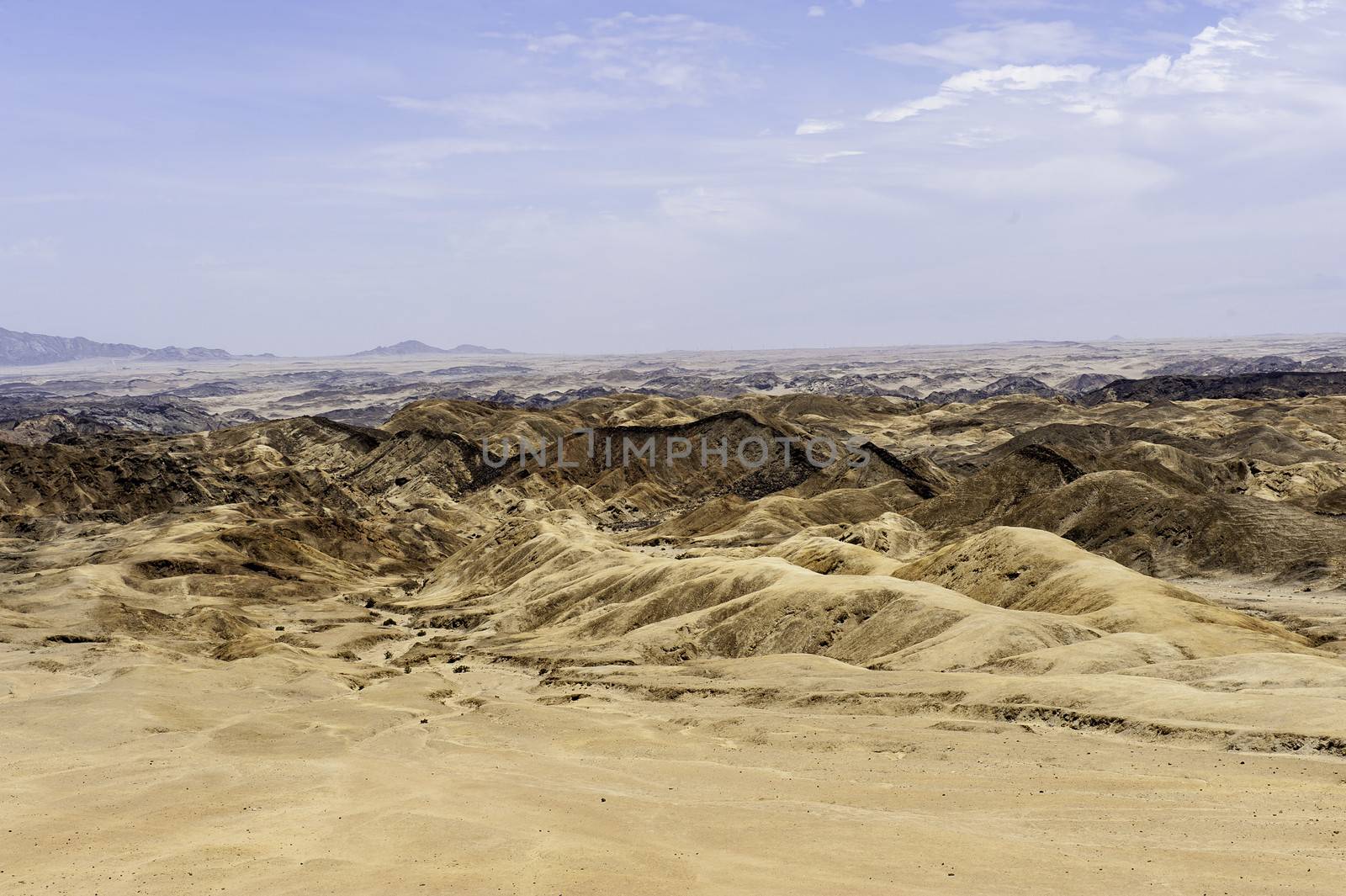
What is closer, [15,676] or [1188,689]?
[1188,689]

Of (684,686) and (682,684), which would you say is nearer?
(684,686)

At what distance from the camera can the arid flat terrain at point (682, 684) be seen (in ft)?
73.9

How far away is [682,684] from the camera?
1671 inches

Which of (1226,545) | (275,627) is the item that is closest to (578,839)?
(275,627)

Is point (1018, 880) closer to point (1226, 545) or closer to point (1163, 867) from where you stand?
point (1163, 867)

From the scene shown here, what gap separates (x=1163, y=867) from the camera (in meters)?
20.3

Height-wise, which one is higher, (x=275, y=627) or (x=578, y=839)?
(x=578, y=839)

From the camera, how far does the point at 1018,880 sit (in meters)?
20.0

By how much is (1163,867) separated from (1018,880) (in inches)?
108

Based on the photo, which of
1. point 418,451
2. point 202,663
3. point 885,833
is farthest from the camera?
point 418,451

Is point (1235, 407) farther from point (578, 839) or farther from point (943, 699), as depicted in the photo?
point (578, 839)

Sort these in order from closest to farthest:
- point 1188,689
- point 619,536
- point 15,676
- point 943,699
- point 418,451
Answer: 1. point 1188,689
2. point 943,699
3. point 15,676
4. point 619,536
5. point 418,451

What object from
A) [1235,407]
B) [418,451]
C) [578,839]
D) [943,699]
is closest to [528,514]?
[418,451]

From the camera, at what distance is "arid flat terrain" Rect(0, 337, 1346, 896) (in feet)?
73.9
